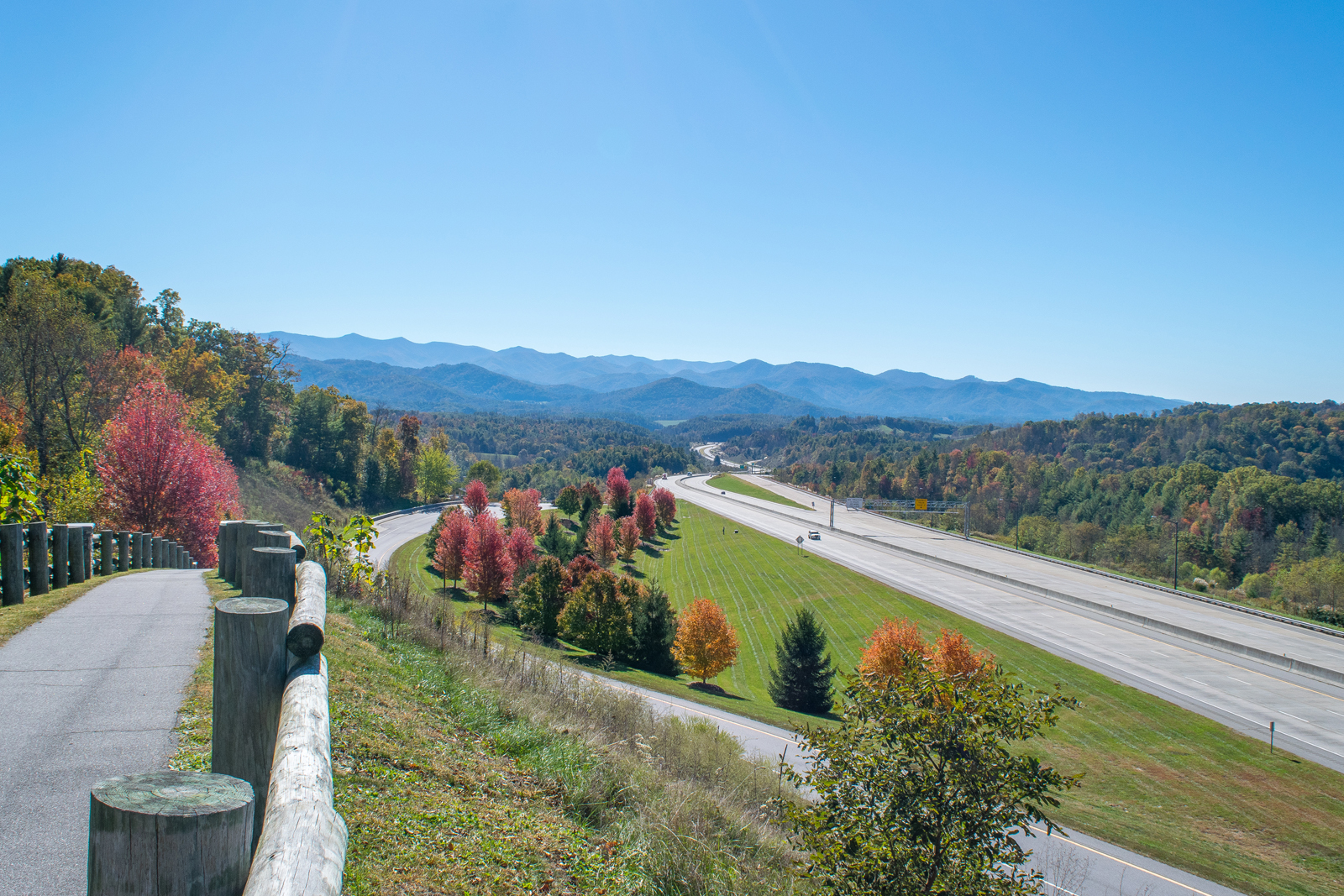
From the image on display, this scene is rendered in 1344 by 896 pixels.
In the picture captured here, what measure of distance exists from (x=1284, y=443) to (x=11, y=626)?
196 m

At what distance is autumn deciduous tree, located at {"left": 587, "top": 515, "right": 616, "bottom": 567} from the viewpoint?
6969 cm

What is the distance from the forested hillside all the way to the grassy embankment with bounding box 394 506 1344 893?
1378 inches

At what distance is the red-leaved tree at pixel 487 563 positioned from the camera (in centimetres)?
4669

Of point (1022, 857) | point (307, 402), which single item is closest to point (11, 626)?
point (1022, 857)

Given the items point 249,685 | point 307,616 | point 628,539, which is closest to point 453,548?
point 628,539

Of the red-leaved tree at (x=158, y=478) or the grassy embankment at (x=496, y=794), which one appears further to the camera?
the red-leaved tree at (x=158, y=478)

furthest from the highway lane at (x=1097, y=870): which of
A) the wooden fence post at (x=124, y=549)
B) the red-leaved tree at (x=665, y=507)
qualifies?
the red-leaved tree at (x=665, y=507)

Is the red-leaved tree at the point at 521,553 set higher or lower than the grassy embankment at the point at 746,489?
higher

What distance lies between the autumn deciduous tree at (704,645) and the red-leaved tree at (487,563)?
569 inches

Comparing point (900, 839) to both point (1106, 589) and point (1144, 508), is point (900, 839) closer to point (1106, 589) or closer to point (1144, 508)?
point (1106, 589)

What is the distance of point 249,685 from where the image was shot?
9.05ft

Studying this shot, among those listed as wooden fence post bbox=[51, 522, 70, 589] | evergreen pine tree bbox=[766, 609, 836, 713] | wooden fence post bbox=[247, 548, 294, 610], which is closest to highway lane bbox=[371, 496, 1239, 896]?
wooden fence post bbox=[51, 522, 70, 589]

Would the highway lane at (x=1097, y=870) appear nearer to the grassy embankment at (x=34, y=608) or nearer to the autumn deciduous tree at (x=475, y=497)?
the grassy embankment at (x=34, y=608)

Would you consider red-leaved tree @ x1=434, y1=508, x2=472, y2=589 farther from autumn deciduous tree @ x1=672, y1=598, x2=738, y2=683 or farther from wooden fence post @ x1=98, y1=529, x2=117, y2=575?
wooden fence post @ x1=98, y1=529, x2=117, y2=575
